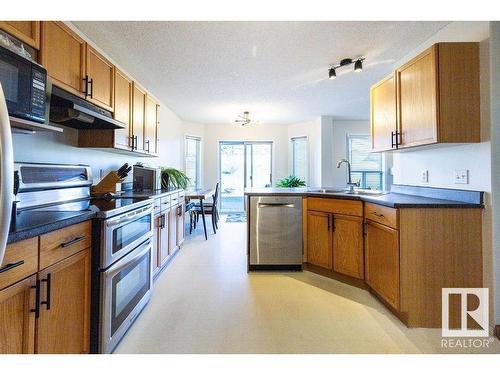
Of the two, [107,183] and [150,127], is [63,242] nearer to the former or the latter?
[107,183]

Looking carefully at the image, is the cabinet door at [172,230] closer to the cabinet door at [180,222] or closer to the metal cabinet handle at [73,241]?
the cabinet door at [180,222]

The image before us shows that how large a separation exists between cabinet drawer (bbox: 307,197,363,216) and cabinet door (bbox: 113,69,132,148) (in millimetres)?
2137

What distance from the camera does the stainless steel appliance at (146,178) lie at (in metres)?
3.27

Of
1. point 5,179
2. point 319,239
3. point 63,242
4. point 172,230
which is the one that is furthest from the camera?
point 172,230

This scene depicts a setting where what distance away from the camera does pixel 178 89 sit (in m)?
3.86

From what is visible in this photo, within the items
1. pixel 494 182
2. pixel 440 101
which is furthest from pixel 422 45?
pixel 494 182

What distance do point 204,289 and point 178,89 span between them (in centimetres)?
297

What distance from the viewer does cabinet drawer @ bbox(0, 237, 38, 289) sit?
90 centimetres

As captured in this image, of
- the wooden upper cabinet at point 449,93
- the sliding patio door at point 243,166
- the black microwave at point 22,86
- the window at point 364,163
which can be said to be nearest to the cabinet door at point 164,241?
the black microwave at point 22,86

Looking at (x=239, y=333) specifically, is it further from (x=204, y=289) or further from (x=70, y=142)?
(x=70, y=142)

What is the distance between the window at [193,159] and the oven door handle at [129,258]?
14.2 feet

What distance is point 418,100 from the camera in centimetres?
201

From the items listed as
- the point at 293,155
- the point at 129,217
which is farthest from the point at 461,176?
the point at 293,155

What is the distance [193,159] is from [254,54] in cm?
425
